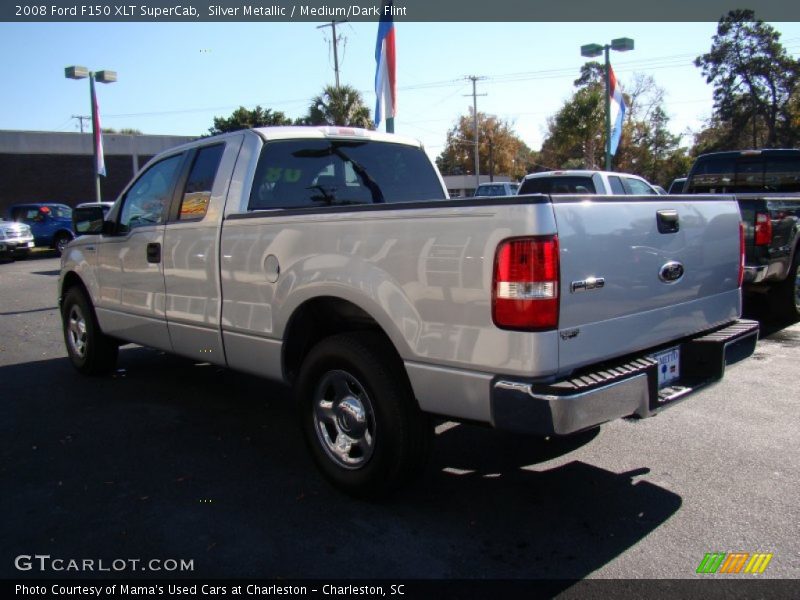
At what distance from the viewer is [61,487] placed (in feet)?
12.5

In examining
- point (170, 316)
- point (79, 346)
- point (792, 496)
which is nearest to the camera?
point (792, 496)

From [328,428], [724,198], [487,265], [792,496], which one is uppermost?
[724,198]

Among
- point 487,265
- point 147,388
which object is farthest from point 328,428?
point 147,388

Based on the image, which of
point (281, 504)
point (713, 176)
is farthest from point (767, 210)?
point (281, 504)

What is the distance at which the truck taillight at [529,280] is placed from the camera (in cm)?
275

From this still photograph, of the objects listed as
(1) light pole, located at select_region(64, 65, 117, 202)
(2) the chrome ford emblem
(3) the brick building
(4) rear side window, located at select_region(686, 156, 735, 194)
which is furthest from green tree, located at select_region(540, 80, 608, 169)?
(2) the chrome ford emblem

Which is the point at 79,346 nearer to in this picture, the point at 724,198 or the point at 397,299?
the point at 397,299

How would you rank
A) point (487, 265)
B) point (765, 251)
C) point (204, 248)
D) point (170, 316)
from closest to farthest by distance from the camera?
point (487, 265), point (204, 248), point (170, 316), point (765, 251)

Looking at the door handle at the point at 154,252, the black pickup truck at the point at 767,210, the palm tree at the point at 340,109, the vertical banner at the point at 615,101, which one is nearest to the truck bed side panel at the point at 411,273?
the door handle at the point at 154,252

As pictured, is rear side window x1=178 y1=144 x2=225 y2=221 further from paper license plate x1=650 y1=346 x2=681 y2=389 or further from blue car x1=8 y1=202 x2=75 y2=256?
blue car x1=8 y1=202 x2=75 y2=256

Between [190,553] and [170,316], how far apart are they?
86.1 inches

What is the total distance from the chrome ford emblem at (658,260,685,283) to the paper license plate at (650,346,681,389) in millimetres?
367

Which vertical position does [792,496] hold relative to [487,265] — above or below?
below

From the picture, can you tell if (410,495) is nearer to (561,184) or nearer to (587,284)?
(587,284)
